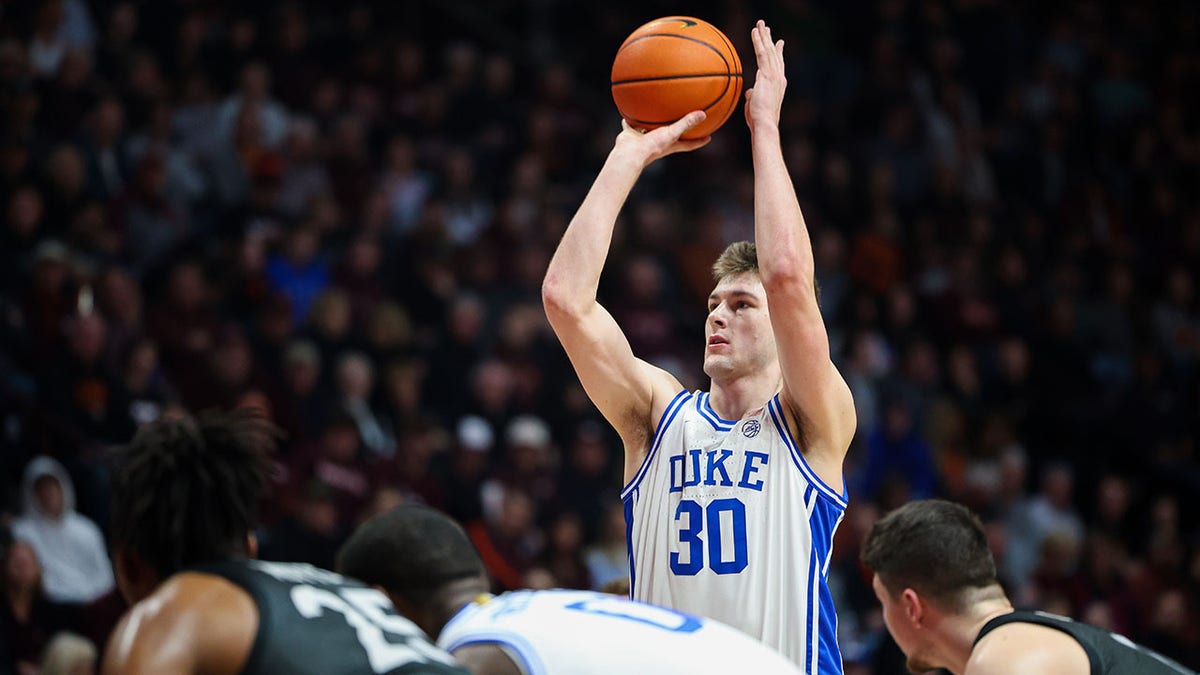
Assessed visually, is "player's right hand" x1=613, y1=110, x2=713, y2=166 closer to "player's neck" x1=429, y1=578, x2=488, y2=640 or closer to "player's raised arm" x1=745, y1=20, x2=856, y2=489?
"player's raised arm" x1=745, y1=20, x2=856, y2=489

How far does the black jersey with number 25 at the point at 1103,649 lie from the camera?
4.05 m

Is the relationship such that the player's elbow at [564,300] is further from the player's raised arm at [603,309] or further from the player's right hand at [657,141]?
the player's right hand at [657,141]

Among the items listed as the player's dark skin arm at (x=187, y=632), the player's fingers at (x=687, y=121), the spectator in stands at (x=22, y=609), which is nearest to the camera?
the player's dark skin arm at (x=187, y=632)

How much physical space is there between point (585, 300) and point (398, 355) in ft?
19.3

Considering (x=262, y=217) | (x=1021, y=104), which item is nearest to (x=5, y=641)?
(x=262, y=217)

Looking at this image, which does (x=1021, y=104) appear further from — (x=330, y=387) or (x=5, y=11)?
(x=5, y=11)

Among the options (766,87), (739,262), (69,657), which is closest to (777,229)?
(739,262)

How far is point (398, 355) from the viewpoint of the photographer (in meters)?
10.0

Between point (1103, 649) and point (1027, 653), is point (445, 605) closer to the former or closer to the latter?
point (1027, 653)

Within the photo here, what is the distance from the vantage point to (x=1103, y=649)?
4.07 metres

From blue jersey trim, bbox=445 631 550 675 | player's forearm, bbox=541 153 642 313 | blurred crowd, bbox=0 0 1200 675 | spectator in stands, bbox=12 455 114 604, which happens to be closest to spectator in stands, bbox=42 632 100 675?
blurred crowd, bbox=0 0 1200 675

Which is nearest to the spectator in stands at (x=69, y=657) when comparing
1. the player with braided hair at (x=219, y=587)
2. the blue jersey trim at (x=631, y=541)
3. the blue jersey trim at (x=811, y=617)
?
the blue jersey trim at (x=631, y=541)

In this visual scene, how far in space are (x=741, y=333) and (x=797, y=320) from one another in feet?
1.26

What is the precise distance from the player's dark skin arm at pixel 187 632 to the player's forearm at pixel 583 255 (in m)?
1.54
